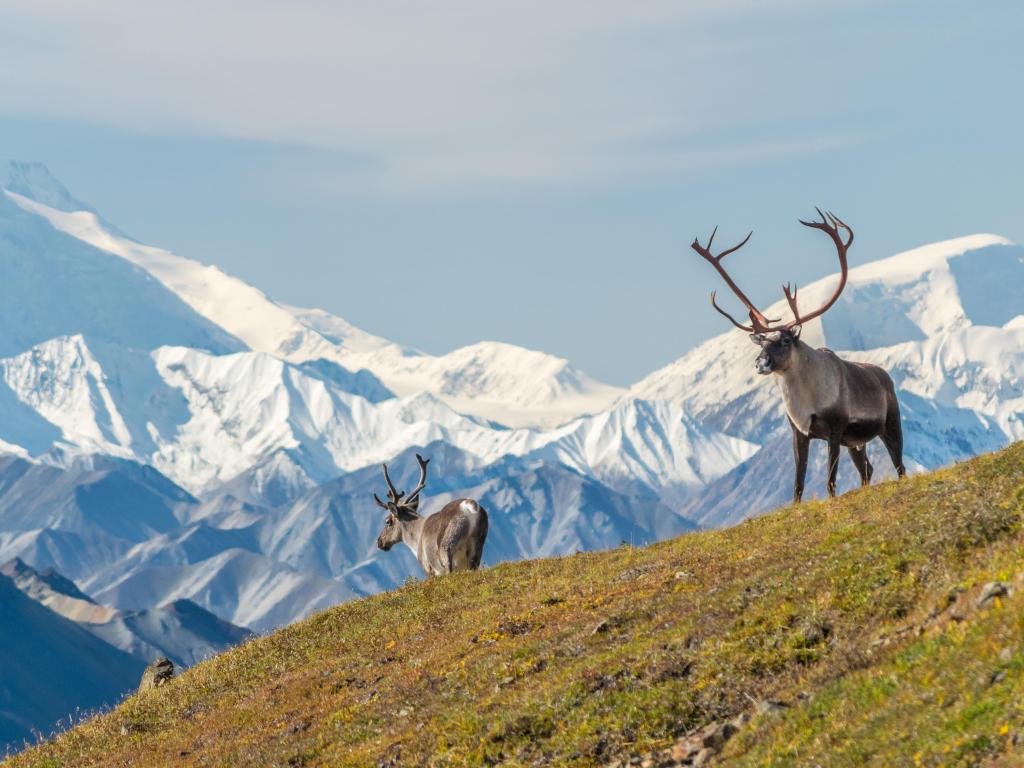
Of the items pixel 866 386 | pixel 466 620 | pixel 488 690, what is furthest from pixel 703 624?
pixel 866 386

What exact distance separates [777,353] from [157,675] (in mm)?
14709

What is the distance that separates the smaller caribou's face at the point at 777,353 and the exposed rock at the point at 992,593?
583 inches

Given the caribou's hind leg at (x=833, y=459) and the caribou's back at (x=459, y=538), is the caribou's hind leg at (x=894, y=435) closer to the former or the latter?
the caribou's hind leg at (x=833, y=459)

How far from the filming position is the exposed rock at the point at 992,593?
17391 millimetres

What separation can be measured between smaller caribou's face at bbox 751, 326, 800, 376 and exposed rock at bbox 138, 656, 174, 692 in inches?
552

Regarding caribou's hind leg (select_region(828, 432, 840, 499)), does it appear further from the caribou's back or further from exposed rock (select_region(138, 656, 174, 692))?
exposed rock (select_region(138, 656, 174, 692))

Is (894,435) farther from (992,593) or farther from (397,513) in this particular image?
(397,513)

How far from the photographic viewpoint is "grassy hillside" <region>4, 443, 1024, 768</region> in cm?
1630

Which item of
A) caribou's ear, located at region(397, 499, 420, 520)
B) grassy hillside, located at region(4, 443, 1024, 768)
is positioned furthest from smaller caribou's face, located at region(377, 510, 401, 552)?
grassy hillside, located at region(4, 443, 1024, 768)

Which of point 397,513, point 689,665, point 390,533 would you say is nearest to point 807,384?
point 689,665

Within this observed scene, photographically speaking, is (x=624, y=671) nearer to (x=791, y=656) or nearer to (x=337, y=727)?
(x=791, y=656)

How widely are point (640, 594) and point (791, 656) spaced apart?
657cm

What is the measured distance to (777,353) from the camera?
32469 mm

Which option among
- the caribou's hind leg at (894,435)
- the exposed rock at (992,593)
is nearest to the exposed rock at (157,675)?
the caribou's hind leg at (894,435)
